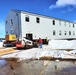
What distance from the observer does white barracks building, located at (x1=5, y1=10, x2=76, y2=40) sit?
1083 inches

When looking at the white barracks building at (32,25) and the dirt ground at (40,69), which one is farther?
the white barracks building at (32,25)

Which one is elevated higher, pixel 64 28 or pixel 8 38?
pixel 64 28

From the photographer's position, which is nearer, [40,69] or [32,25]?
[40,69]

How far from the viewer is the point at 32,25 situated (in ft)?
→ 95.1

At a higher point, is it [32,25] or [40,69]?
[32,25]

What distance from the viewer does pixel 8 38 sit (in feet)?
85.3

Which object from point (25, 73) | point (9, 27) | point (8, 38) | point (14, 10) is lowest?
point (25, 73)

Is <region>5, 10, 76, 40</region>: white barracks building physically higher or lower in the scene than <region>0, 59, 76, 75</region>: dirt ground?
higher

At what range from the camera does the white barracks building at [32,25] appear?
1083 inches

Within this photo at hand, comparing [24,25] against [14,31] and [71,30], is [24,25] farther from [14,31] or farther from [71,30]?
[71,30]

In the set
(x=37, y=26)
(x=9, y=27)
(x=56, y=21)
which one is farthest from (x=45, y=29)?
(x=9, y=27)

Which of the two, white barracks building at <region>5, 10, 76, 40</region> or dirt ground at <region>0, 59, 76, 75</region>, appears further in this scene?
white barracks building at <region>5, 10, 76, 40</region>

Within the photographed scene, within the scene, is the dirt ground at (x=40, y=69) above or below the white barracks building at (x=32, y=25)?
below

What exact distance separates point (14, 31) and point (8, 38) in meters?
3.18
